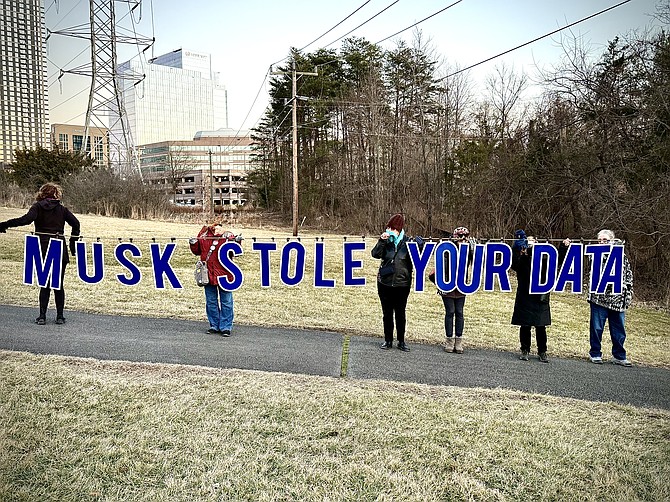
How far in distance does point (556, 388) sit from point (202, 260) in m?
4.32

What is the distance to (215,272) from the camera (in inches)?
278

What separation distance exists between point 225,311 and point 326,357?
63.5 inches

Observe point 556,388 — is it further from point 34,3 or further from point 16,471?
point 34,3

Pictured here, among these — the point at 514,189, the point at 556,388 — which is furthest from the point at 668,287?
the point at 556,388

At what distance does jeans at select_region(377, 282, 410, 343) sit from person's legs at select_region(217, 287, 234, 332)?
1978mm

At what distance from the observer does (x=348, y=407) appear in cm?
468

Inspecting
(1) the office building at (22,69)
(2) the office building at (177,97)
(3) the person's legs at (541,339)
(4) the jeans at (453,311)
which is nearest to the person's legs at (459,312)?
(4) the jeans at (453,311)

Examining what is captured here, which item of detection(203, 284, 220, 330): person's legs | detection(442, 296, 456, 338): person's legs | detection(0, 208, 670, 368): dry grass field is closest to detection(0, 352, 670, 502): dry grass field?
detection(442, 296, 456, 338): person's legs

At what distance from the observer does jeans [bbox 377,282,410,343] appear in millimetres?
6859

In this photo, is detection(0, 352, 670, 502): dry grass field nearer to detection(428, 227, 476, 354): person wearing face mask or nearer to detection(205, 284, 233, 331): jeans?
detection(428, 227, 476, 354): person wearing face mask

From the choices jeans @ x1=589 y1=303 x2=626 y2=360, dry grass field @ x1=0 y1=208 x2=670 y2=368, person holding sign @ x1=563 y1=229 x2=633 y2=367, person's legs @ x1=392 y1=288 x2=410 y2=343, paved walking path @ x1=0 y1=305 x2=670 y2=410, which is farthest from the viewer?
dry grass field @ x1=0 y1=208 x2=670 y2=368

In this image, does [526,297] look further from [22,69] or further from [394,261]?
[22,69]

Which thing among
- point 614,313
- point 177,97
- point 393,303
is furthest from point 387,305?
point 177,97

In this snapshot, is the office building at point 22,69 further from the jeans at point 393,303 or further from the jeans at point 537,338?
the jeans at point 537,338
